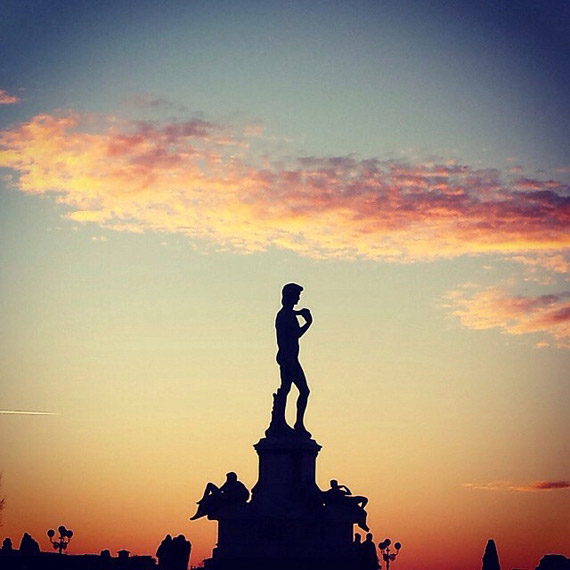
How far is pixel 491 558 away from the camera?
54844 millimetres

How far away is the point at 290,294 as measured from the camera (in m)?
55.1

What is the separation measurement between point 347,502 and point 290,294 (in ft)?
21.8

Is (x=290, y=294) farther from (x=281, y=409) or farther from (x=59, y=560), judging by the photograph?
(x=59, y=560)

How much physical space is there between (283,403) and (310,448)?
182cm

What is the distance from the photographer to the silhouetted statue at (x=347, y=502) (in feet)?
176

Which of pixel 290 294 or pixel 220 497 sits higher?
pixel 290 294

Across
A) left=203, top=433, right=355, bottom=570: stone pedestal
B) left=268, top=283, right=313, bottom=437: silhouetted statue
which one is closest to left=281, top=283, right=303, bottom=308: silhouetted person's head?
left=268, top=283, right=313, bottom=437: silhouetted statue

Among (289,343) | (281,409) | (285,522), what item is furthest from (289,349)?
(285,522)

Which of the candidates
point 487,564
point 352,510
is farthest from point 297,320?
point 487,564

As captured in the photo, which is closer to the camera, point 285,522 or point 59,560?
point 285,522

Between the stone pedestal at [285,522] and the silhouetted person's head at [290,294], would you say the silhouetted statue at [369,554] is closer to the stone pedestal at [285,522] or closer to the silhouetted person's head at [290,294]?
the stone pedestal at [285,522]

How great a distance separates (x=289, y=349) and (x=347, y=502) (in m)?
5.11

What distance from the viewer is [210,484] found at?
54094 millimetres

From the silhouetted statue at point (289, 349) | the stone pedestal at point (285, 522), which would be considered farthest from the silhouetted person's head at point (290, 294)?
the stone pedestal at point (285, 522)
